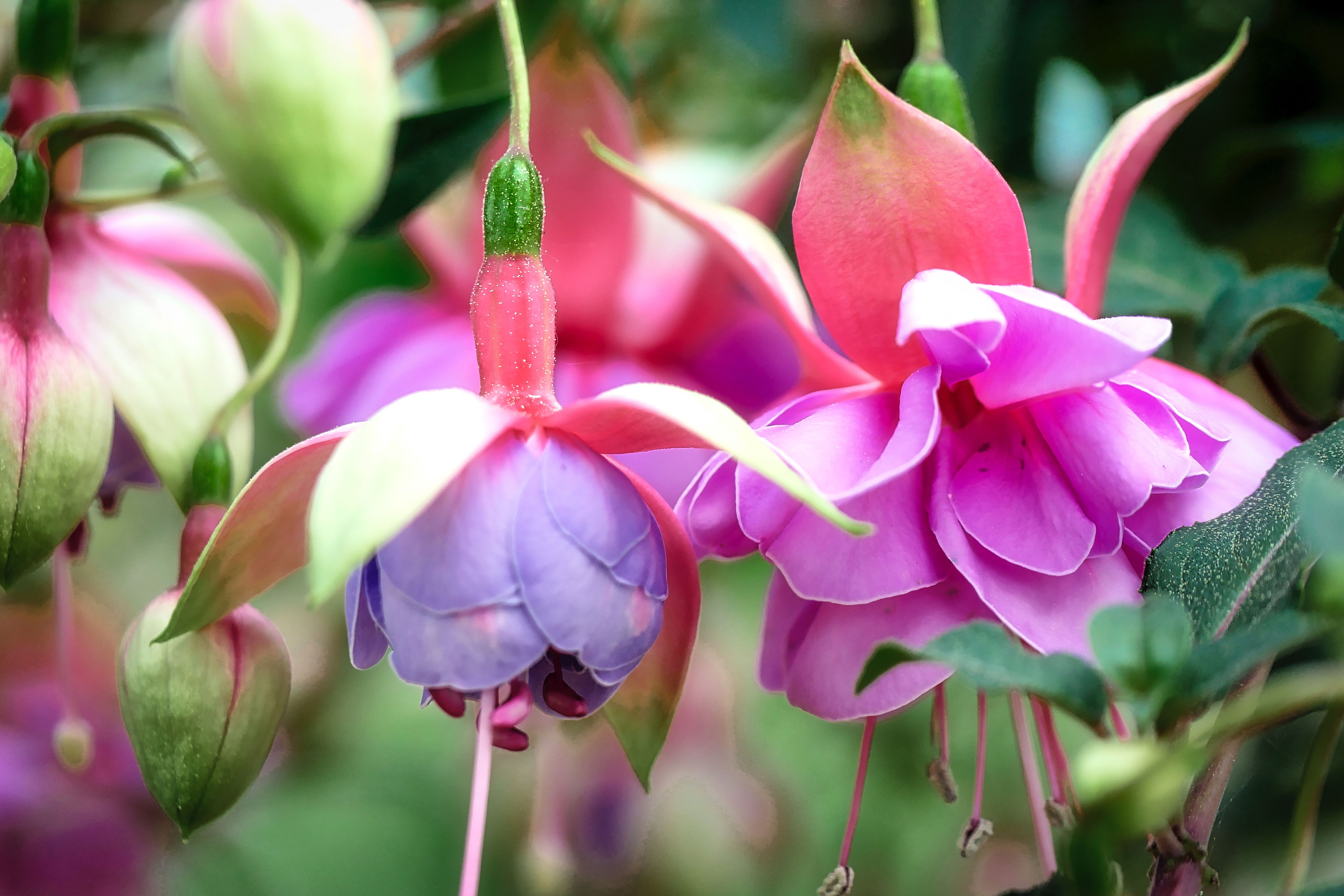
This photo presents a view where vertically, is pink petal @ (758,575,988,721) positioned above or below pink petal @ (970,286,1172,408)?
below

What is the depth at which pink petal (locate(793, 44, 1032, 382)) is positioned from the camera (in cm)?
41

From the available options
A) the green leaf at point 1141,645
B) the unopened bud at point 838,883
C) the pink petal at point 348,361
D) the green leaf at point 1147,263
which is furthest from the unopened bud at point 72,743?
the green leaf at point 1147,263

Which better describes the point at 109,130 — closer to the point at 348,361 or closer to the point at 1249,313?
the point at 348,361

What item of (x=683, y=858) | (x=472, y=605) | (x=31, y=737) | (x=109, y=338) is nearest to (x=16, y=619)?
(x=31, y=737)

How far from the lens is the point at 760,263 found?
18.8 inches

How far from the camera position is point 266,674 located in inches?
17.4

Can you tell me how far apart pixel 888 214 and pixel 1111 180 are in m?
0.10

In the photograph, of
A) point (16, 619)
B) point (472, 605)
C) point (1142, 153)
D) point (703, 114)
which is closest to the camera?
point (472, 605)

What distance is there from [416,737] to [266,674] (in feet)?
3.23

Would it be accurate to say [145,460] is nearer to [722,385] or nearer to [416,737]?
[722,385]

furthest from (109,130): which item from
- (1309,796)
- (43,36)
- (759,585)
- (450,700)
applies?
Result: (759,585)

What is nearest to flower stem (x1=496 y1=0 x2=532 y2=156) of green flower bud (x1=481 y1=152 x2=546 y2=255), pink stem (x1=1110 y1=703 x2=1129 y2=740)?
green flower bud (x1=481 y1=152 x2=546 y2=255)

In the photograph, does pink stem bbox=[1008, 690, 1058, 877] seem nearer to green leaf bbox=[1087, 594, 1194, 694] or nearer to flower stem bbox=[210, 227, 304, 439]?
green leaf bbox=[1087, 594, 1194, 694]

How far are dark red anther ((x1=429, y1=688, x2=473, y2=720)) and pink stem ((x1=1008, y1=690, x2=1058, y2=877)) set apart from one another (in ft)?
0.68
